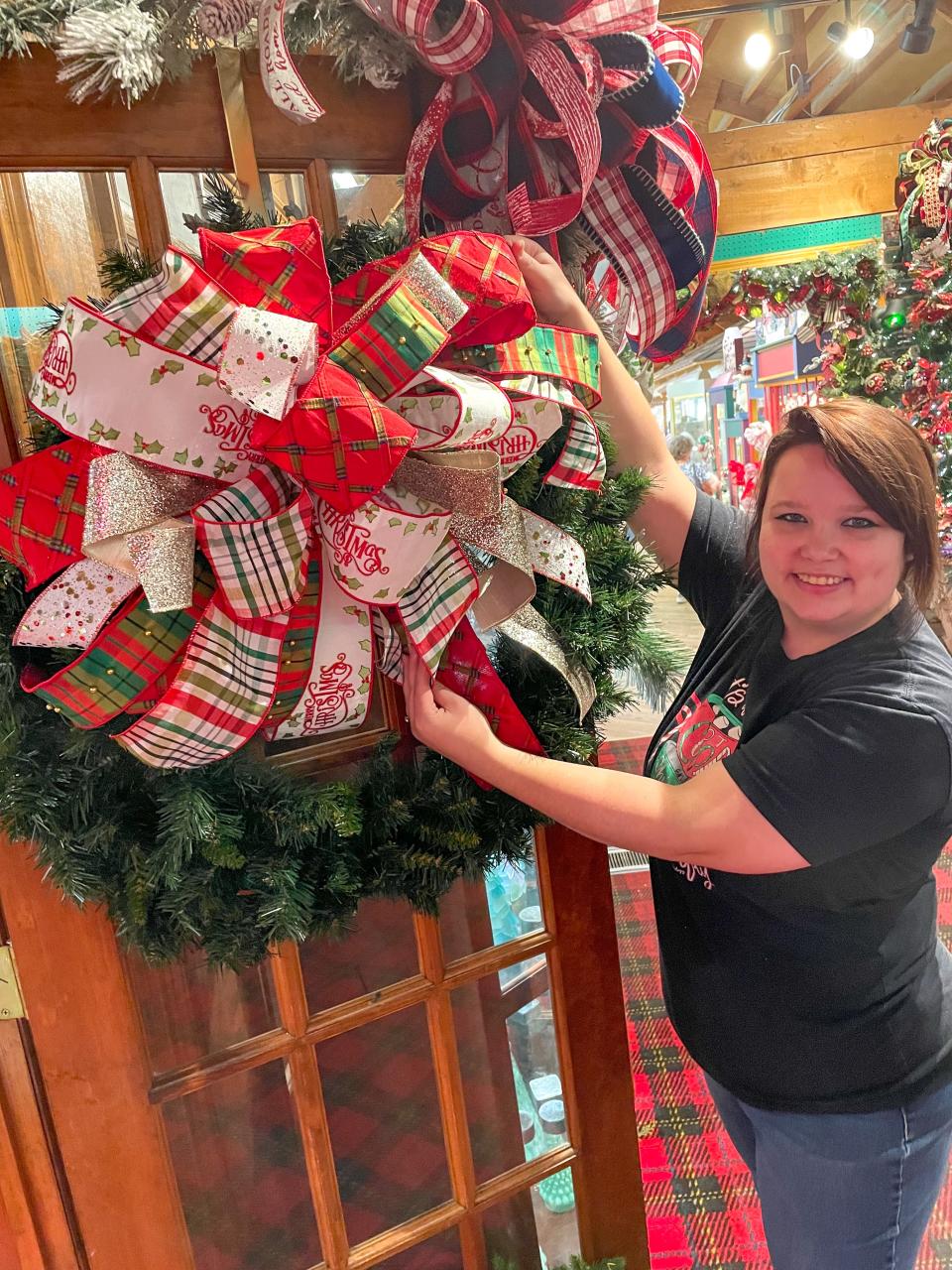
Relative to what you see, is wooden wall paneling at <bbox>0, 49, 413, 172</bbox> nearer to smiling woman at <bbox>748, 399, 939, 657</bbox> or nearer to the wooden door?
the wooden door

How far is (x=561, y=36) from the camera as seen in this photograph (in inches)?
27.9

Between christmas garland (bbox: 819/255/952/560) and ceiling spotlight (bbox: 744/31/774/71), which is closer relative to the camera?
A: ceiling spotlight (bbox: 744/31/774/71)

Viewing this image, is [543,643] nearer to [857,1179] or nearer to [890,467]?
[890,467]

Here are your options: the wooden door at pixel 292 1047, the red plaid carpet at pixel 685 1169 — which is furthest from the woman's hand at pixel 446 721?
the red plaid carpet at pixel 685 1169

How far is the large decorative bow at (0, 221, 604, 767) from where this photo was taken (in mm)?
569

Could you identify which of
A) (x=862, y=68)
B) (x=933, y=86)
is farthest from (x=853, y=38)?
(x=933, y=86)

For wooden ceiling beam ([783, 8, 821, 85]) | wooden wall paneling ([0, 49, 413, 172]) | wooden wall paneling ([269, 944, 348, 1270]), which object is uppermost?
wooden ceiling beam ([783, 8, 821, 85])

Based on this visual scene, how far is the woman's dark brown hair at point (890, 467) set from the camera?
89cm

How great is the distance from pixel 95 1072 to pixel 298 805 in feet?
1.45

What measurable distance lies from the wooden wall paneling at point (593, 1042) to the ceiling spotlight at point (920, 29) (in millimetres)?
2372

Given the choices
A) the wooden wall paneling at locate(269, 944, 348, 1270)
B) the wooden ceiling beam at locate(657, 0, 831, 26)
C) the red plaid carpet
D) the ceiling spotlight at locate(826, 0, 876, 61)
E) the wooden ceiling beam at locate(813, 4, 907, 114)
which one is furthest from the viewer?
the wooden ceiling beam at locate(813, 4, 907, 114)

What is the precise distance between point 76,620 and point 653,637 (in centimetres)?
59

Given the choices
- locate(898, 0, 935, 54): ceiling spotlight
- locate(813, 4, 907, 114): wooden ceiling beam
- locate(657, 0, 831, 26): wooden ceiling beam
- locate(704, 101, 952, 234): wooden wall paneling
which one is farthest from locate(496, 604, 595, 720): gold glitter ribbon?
locate(813, 4, 907, 114): wooden ceiling beam

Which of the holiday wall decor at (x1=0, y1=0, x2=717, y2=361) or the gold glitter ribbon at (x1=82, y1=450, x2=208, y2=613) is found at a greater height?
the holiday wall decor at (x1=0, y1=0, x2=717, y2=361)
